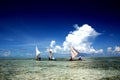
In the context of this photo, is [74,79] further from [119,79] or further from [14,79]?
[14,79]

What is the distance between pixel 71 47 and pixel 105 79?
80.6m

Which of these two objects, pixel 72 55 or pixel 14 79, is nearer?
pixel 14 79

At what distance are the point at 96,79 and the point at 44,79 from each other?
10.2 meters

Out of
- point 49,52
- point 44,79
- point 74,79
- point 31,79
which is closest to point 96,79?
point 74,79

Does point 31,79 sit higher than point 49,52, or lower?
lower

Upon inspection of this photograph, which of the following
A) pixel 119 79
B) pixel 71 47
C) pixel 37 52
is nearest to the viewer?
pixel 119 79

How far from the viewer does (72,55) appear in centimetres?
12138

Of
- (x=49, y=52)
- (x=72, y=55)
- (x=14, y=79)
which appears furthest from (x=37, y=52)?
(x=14, y=79)

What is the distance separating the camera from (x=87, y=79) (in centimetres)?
3788

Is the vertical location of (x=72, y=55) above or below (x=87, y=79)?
above

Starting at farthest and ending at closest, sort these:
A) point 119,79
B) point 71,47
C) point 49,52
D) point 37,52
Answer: point 37,52
point 49,52
point 71,47
point 119,79

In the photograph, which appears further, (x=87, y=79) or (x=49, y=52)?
(x=49, y=52)

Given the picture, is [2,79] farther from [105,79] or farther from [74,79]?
[105,79]

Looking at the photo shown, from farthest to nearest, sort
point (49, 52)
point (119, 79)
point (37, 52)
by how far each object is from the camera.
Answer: point (37, 52) → point (49, 52) → point (119, 79)
